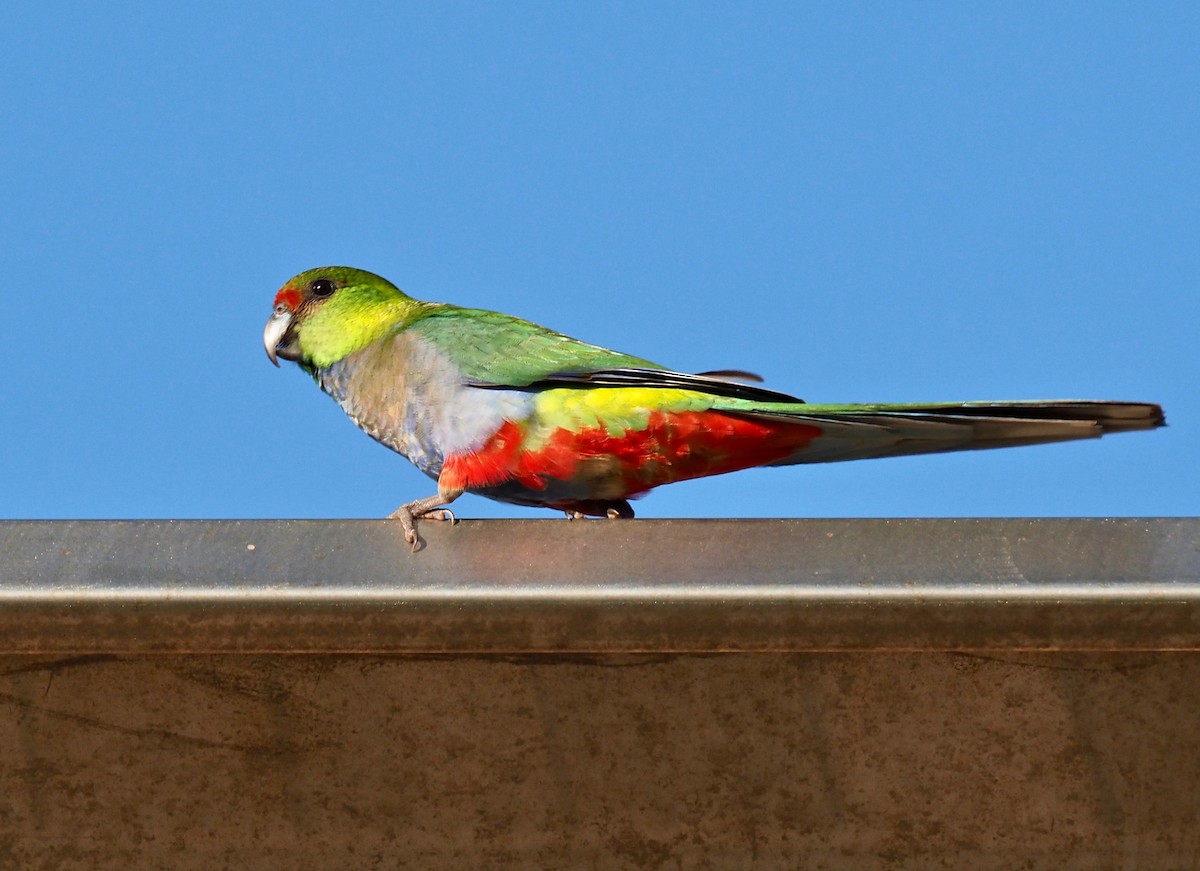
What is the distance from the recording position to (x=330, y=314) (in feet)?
14.3

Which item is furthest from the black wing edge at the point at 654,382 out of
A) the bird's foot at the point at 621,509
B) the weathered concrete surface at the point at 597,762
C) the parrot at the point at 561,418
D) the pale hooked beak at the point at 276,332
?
the weathered concrete surface at the point at 597,762

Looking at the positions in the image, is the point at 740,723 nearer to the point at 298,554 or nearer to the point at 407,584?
the point at 407,584

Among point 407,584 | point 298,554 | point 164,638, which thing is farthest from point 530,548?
point 164,638

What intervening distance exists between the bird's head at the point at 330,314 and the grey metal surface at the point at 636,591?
257cm

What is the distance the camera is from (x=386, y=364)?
390cm

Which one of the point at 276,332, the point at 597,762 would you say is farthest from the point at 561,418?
the point at 597,762

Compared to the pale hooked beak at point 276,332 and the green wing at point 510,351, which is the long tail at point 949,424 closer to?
the green wing at point 510,351

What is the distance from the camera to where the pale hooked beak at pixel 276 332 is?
→ 14.6ft

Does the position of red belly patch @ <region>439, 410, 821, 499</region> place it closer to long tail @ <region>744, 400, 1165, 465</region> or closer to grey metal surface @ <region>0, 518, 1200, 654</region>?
long tail @ <region>744, 400, 1165, 465</region>

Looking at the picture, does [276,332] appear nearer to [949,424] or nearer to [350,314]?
[350,314]

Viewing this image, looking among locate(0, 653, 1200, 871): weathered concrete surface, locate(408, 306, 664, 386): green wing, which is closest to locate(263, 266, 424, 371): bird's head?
locate(408, 306, 664, 386): green wing

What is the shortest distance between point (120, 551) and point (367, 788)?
0.43m

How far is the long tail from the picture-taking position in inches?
90.8

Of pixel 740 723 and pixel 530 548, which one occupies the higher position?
pixel 530 548
